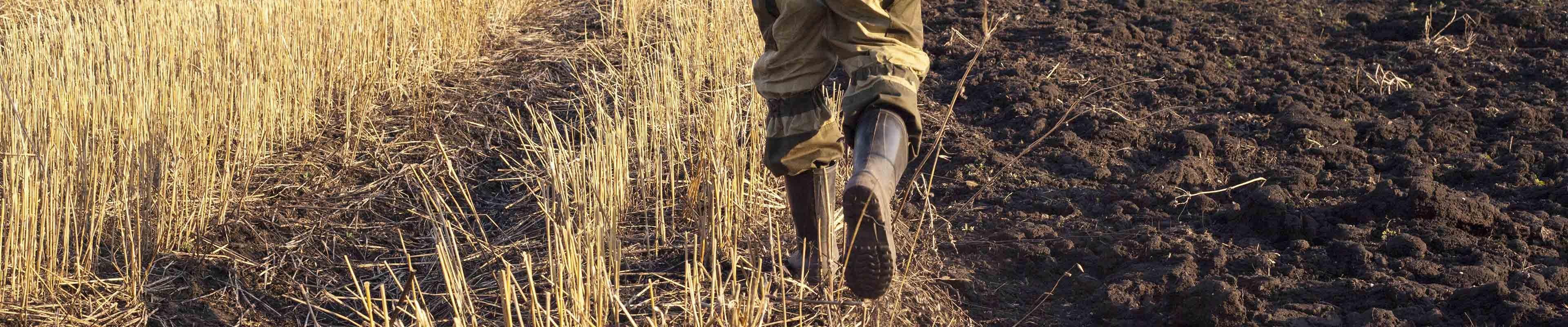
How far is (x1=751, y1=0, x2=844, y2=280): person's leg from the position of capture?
2252 millimetres

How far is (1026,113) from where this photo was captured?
4.02 m

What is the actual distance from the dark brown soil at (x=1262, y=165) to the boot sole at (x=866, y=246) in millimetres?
517

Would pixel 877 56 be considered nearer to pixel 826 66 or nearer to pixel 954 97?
pixel 826 66

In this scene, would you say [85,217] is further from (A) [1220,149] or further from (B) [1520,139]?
(B) [1520,139]

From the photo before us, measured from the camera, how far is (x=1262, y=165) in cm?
341

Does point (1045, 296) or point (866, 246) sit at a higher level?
point (866, 246)

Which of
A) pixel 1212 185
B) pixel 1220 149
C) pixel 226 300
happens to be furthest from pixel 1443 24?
pixel 226 300

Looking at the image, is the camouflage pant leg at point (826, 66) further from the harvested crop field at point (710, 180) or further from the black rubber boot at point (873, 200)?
the harvested crop field at point (710, 180)

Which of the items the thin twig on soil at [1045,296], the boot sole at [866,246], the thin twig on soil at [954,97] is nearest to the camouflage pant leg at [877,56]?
the thin twig on soil at [954,97]

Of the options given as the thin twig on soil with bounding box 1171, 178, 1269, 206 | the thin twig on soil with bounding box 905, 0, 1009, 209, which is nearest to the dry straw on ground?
the thin twig on soil with bounding box 905, 0, 1009, 209

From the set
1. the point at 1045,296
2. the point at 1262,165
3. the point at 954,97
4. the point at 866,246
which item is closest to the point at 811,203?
the point at 866,246

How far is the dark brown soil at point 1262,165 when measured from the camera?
2523 mm

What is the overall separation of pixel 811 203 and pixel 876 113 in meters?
0.29

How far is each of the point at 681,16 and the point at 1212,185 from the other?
2.20 metres
